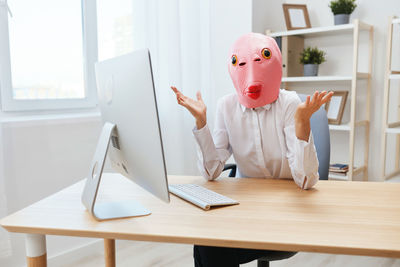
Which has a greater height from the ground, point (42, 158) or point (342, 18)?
point (342, 18)

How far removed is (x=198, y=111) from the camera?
1219mm

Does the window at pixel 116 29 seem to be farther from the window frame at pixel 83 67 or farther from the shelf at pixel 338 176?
the shelf at pixel 338 176

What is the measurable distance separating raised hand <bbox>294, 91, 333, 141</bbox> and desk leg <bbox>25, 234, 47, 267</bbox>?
767 mm

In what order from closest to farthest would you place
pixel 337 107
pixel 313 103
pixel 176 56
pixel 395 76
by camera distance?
1. pixel 313 103
2. pixel 395 76
3. pixel 176 56
4. pixel 337 107

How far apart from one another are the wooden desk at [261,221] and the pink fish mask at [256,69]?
1.00 ft

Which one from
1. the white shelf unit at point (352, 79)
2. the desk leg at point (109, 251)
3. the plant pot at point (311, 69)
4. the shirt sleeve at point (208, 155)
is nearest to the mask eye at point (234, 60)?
the shirt sleeve at point (208, 155)

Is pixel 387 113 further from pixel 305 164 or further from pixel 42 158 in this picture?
pixel 42 158

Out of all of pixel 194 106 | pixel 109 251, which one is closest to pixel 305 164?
pixel 194 106

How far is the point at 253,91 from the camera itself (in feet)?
4.01

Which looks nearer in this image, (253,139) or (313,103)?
(313,103)

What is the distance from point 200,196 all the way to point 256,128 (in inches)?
15.8

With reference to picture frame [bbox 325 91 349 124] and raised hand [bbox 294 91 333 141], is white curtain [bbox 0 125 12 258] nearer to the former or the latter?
raised hand [bbox 294 91 333 141]

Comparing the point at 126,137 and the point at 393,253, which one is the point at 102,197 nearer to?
the point at 126,137

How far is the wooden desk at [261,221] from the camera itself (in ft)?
2.60
